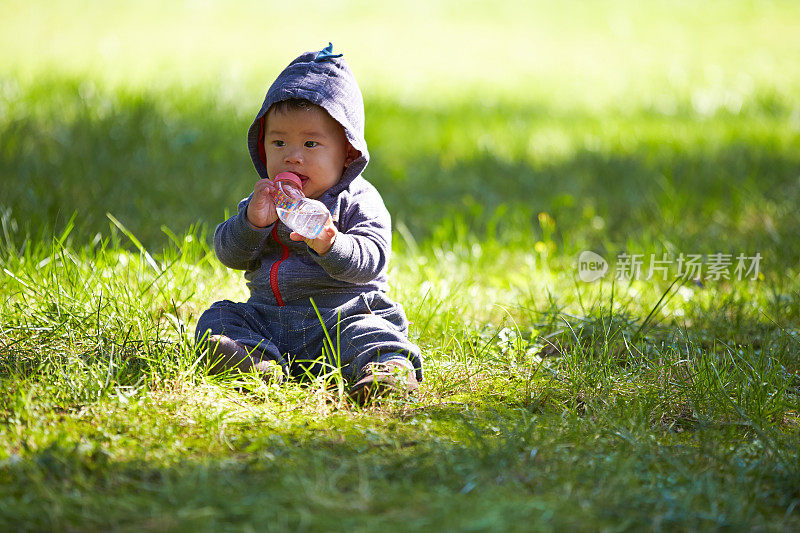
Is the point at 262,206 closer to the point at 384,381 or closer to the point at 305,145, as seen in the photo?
the point at 305,145

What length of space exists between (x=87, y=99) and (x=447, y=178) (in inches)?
113

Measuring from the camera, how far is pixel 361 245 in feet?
9.26

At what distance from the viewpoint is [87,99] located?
643 cm

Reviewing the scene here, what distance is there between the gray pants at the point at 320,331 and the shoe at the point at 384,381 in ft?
0.13

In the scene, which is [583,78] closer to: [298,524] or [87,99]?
[87,99]

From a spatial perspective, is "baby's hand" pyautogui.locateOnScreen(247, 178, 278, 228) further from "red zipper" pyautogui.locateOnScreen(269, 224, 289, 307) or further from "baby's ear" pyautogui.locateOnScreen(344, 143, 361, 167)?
"baby's ear" pyautogui.locateOnScreen(344, 143, 361, 167)

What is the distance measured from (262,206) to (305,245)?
251 mm

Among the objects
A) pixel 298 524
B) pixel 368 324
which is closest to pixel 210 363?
pixel 368 324

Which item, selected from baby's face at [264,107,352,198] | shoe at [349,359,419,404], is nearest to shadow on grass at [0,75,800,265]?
baby's face at [264,107,352,198]

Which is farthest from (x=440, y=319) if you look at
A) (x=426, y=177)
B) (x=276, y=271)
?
(x=426, y=177)

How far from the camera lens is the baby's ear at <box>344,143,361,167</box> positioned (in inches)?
118

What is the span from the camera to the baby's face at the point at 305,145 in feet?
9.45

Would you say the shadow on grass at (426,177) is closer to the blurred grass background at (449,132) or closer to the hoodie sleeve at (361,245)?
the blurred grass background at (449,132)

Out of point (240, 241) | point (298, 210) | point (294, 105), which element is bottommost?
point (240, 241)
